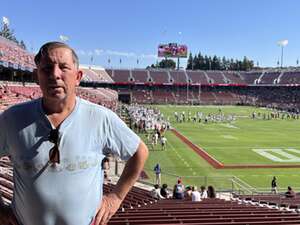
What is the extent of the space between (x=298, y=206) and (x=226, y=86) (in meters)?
97.9

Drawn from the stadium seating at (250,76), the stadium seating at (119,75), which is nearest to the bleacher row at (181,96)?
the stadium seating at (119,75)

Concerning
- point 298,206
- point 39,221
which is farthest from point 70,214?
point 298,206

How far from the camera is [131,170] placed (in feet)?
9.57

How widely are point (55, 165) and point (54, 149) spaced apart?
98 mm

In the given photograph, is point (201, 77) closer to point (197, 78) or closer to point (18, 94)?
point (197, 78)

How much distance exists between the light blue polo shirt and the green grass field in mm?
15769

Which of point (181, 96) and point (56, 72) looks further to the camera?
point (181, 96)

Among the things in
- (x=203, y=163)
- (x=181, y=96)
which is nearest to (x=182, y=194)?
(x=203, y=163)

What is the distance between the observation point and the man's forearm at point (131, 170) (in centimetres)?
291

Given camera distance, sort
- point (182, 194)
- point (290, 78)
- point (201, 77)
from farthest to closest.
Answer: point (201, 77) → point (290, 78) → point (182, 194)

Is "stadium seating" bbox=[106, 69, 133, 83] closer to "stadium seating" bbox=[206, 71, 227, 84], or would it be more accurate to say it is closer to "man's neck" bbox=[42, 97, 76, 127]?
"stadium seating" bbox=[206, 71, 227, 84]

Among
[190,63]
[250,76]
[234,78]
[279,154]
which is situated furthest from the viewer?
[190,63]

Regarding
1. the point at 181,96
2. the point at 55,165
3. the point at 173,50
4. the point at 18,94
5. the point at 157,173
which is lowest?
the point at 181,96

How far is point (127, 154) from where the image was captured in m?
2.89
